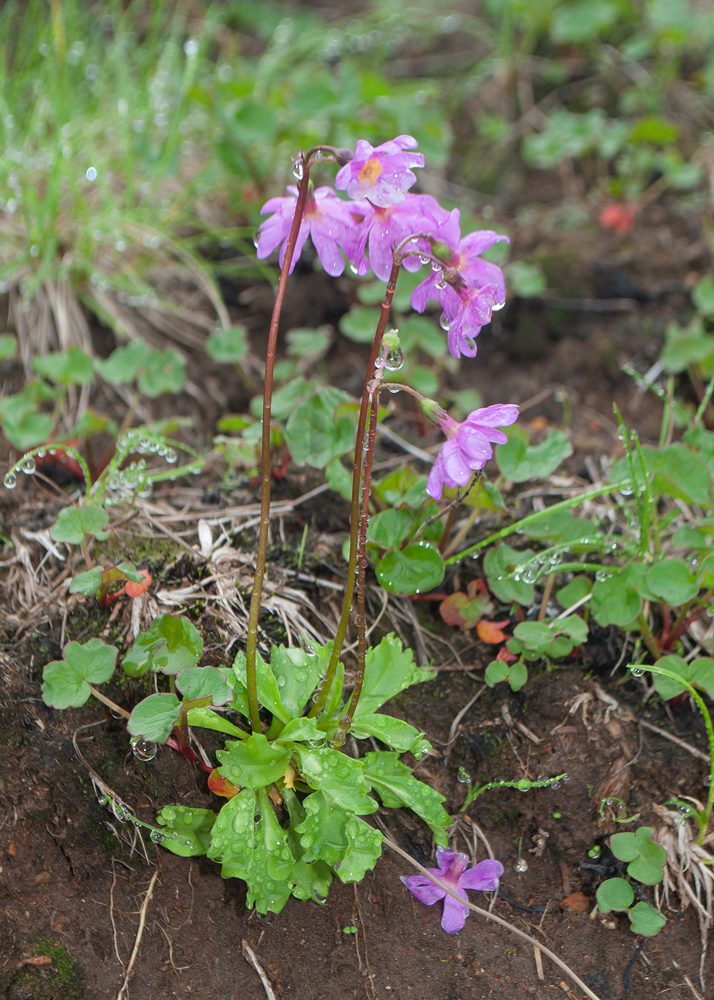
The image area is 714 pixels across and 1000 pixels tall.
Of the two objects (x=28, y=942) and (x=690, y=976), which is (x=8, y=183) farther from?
(x=690, y=976)

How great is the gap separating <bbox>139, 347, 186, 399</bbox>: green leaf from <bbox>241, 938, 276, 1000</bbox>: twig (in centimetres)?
142

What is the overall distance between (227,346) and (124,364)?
309 mm

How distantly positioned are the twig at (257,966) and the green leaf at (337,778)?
0.36 metres

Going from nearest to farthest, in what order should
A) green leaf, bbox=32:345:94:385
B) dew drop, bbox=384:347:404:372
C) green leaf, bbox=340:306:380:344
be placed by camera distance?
dew drop, bbox=384:347:404:372, green leaf, bbox=32:345:94:385, green leaf, bbox=340:306:380:344

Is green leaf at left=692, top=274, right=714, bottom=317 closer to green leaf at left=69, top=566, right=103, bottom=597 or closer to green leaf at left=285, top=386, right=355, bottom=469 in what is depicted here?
green leaf at left=285, top=386, right=355, bottom=469

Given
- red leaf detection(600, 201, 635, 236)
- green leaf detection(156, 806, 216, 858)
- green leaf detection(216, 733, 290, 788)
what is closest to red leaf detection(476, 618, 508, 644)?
green leaf detection(216, 733, 290, 788)

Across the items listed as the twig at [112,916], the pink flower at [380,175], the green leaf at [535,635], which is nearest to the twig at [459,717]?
the green leaf at [535,635]

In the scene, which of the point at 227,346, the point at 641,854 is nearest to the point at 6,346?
the point at 227,346

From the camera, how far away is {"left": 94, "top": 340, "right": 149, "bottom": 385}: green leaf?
221 centimetres

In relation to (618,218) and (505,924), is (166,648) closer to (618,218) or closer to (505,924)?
(505,924)

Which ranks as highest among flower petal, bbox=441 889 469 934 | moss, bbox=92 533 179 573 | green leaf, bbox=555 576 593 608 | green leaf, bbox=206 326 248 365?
green leaf, bbox=206 326 248 365

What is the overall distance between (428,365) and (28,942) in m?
1.93

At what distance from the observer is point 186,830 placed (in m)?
1.43

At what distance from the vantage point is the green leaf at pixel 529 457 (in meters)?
1.74
